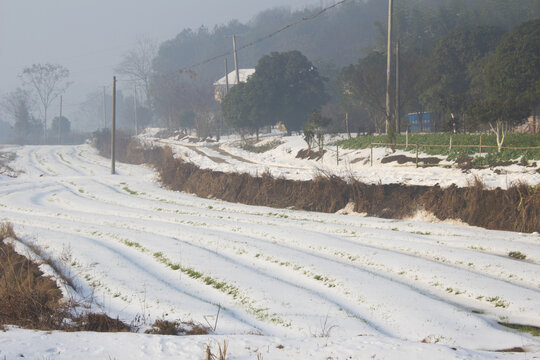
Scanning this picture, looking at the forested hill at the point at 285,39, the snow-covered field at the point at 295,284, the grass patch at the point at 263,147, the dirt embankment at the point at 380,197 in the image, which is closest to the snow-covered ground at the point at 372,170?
the dirt embankment at the point at 380,197

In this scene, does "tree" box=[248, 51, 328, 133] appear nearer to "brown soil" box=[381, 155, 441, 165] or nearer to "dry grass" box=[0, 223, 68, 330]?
"brown soil" box=[381, 155, 441, 165]

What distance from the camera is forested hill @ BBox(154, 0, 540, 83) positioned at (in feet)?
208

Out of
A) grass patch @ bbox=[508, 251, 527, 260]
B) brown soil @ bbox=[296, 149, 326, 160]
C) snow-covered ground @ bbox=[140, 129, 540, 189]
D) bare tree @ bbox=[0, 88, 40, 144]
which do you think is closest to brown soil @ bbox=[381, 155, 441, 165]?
snow-covered ground @ bbox=[140, 129, 540, 189]

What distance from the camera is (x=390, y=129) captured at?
100 feet

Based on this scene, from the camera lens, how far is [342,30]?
11275cm

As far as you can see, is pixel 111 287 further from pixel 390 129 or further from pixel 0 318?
pixel 390 129

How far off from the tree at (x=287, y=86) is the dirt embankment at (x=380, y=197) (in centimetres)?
2276

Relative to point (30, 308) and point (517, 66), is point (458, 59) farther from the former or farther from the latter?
point (30, 308)

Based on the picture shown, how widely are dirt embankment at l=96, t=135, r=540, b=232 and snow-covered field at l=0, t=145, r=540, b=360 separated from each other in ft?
2.73

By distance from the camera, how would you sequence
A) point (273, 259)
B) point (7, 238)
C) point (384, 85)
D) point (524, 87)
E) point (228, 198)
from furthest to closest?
point (384, 85) → point (524, 87) → point (228, 198) → point (7, 238) → point (273, 259)

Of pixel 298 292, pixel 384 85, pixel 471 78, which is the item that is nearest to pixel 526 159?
pixel 298 292

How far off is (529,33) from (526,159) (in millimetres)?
17097

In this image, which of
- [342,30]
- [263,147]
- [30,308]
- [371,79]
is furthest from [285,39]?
[30,308]

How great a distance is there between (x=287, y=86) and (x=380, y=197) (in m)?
33.4
